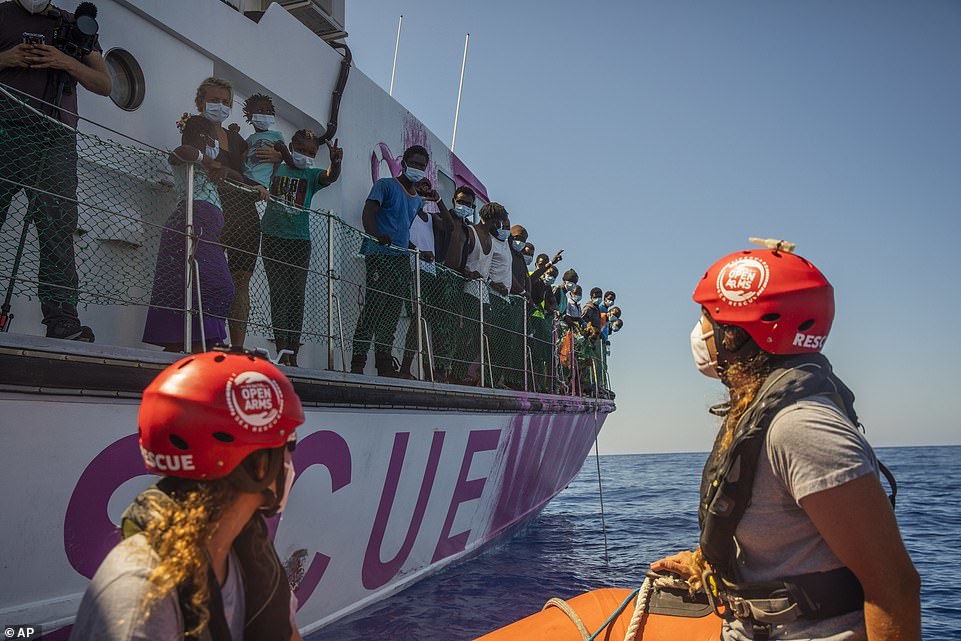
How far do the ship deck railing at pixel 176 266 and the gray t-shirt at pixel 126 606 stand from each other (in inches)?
75.2

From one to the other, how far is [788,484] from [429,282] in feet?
15.4

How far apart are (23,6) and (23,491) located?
243cm

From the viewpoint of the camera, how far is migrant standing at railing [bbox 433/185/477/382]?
630cm

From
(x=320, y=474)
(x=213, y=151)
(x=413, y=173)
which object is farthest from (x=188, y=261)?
(x=413, y=173)

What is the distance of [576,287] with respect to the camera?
10.9 metres

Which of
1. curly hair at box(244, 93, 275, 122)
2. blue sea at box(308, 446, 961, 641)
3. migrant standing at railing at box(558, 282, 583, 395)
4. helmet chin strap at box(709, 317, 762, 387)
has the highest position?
curly hair at box(244, 93, 275, 122)

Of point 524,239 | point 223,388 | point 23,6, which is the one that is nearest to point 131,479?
point 223,388

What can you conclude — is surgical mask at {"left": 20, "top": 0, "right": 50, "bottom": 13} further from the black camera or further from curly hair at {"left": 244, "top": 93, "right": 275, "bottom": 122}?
curly hair at {"left": 244, "top": 93, "right": 275, "bottom": 122}

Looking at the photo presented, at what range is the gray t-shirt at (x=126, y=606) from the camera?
121cm

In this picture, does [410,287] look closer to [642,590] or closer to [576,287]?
[642,590]

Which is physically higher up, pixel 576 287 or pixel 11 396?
Result: pixel 576 287

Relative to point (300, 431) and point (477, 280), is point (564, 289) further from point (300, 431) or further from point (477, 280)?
point (300, 431)

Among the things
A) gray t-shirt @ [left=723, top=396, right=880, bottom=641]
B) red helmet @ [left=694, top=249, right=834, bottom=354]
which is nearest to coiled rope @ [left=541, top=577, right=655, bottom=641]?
gray t-shirt @ [left=723, top=396, right=880, bottom=641]

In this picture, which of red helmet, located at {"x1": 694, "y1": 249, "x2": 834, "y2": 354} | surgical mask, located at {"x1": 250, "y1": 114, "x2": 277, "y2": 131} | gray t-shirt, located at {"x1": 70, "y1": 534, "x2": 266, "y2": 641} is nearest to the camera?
gray t-shirt, located at {"x1": 70, "y1": 534, "x2": 266, "y2": 641}
